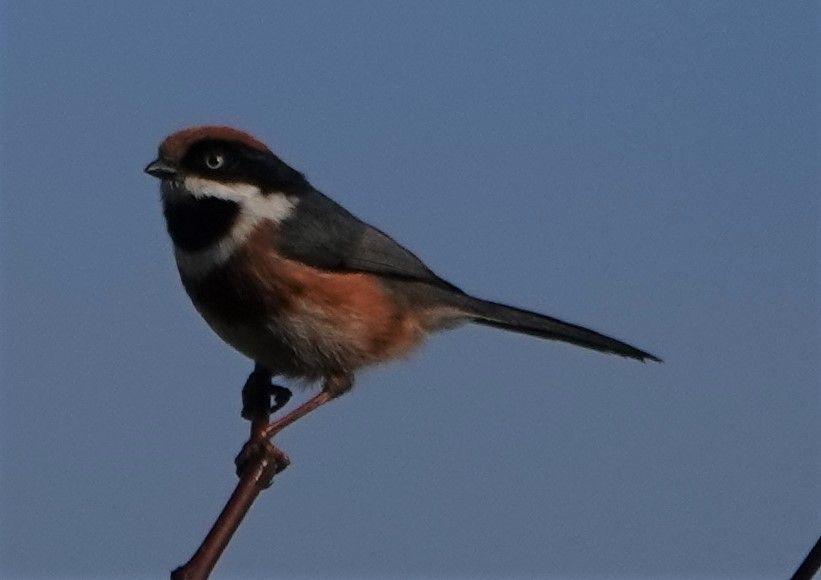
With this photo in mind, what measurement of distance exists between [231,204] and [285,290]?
52 cm

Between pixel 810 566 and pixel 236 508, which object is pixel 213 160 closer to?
pixel 236 508

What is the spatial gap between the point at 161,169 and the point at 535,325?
2.15 m

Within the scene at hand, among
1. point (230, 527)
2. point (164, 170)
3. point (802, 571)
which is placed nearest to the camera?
point (802, 571)

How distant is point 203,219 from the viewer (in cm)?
673

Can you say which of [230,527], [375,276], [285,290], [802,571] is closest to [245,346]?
[285,290]

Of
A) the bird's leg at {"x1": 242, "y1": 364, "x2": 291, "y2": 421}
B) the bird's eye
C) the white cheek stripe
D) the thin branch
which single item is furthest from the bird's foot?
the thin branch

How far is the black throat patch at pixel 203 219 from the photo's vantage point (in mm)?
6719

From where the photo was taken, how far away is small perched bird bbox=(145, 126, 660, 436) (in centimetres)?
665

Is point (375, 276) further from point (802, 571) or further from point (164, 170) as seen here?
point (802, 571)

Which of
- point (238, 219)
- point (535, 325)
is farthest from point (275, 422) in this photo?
point (535, 325)

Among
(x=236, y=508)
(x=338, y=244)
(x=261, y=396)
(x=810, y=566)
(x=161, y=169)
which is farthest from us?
(x=338, y=244)

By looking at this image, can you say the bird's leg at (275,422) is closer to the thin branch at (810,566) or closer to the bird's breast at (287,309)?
the bird's breast at (287,309)

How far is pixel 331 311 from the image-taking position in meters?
6.82

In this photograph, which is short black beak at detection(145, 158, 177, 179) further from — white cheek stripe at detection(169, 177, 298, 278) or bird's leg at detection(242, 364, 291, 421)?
bird's leg at detection(242, 364, 291, 421)
